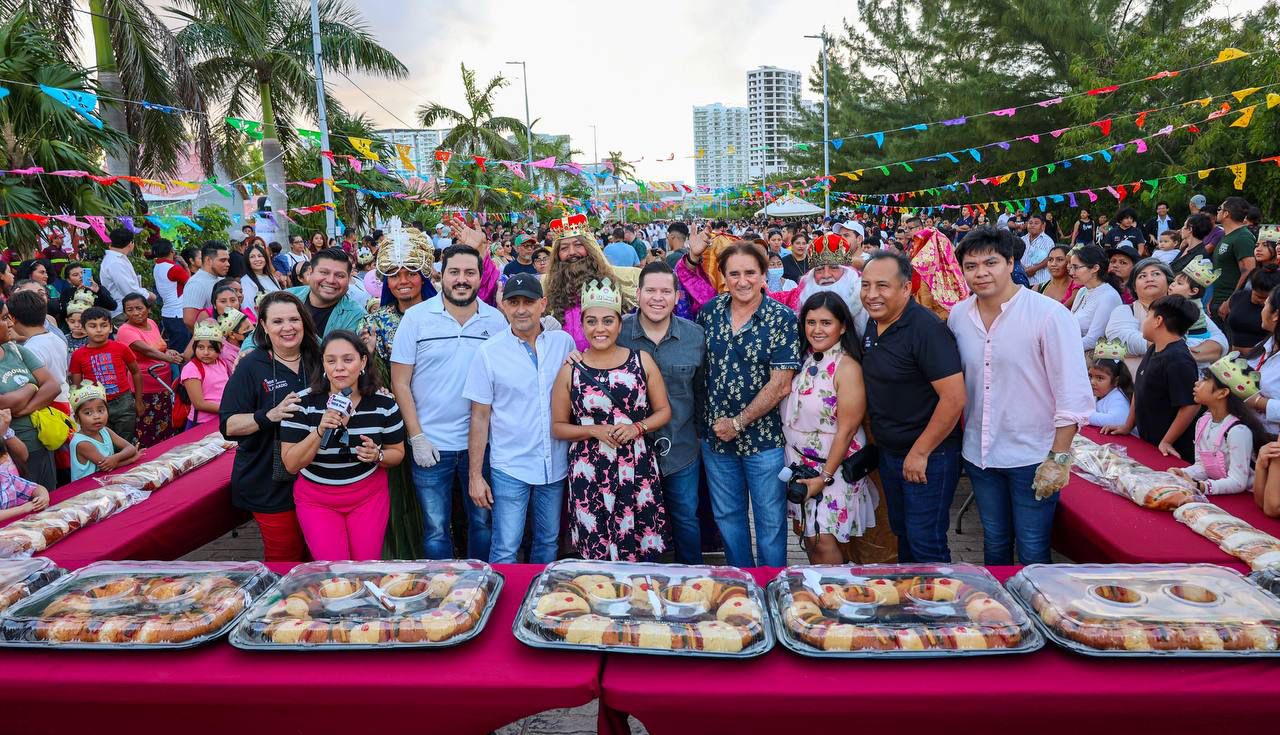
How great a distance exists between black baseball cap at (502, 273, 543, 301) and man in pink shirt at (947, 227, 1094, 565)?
1.68 metres

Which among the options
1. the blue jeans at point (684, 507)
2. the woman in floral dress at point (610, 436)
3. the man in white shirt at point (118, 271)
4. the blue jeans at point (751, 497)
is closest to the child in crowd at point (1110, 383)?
the blue jeans at point (751, 497)

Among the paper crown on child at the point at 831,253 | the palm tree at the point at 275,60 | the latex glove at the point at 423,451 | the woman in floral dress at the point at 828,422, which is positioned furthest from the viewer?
the palm tree at the point at 275,60

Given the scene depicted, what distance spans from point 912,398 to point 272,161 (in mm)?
16588

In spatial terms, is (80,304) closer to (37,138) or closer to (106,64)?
(37,138)

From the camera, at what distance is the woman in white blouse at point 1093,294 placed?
5562mm

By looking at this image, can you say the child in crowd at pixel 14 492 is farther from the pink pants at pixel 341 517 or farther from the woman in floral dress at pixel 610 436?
the woman in floral dress at pixel 610 436

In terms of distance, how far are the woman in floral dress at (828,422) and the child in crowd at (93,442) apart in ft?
10.8

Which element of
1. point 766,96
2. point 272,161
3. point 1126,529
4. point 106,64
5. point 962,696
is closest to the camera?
point 962,696

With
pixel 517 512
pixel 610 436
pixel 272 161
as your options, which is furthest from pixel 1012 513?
pixel 272 161

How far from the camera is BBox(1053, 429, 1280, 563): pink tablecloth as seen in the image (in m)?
2.55

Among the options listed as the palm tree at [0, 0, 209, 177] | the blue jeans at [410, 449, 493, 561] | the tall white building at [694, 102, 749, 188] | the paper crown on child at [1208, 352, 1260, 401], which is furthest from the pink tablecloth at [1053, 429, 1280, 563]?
the tall white building at [694, 102, 749, 188]

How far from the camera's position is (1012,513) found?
3.05m

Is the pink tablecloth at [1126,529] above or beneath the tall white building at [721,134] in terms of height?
beneath

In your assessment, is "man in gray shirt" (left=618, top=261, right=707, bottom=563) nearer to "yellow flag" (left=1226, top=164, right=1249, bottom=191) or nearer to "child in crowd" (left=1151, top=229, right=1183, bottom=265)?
"child in crowd" (left=1151, top=229, right=1183, bottom=265)
